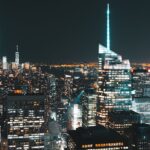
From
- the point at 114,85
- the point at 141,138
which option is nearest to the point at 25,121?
the point at 141,138

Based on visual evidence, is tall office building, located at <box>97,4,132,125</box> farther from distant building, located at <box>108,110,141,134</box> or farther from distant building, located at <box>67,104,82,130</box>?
distant building, located at <box>108,110,141,134</box>

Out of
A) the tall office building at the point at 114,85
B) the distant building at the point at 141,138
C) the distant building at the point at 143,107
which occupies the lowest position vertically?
the distant building at the point at 141,138

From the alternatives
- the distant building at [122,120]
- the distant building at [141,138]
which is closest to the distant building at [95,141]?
the distant building at [141,138]

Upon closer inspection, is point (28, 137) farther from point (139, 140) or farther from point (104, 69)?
point (104, 69)

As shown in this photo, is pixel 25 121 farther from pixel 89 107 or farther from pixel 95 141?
pixel 89 107

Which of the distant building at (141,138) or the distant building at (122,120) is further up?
the distant building at (122,120)

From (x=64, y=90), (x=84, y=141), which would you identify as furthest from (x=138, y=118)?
(x=64, y=90)

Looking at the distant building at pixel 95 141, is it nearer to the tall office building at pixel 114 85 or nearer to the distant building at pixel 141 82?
the tall office building at pixel 114 85
